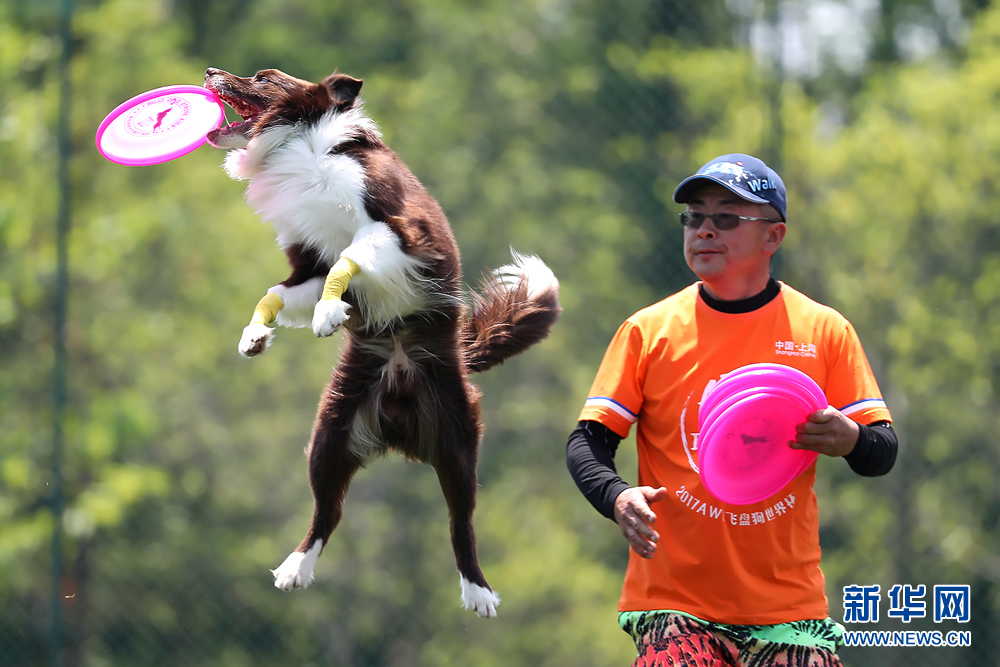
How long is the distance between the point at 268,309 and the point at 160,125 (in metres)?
0.59

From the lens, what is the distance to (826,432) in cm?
211

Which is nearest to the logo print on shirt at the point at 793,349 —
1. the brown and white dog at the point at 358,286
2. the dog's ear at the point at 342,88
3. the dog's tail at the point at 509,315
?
the dog's tail at the point at 509,315

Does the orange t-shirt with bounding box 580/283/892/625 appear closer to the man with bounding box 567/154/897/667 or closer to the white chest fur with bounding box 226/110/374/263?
the man with bounding box 567/154/897/667

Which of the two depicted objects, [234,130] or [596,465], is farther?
[596,465]

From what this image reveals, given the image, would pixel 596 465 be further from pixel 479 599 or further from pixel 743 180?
pixel 743 180

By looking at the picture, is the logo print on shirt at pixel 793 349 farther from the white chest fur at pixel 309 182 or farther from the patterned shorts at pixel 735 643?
the white chest fur at pixel 309 182

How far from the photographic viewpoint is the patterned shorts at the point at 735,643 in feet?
7.38

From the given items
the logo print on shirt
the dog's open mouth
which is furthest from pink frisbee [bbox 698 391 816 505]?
the dog's open mouth

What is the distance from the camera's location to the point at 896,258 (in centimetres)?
547

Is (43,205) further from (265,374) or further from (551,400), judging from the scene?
(551,400)

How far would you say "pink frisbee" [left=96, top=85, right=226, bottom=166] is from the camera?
2.08 meters

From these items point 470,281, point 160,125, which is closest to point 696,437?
point 160,125

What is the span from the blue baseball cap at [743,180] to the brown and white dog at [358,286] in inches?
27.5

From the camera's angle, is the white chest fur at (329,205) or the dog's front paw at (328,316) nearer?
the dog's front paw at (328,316)
